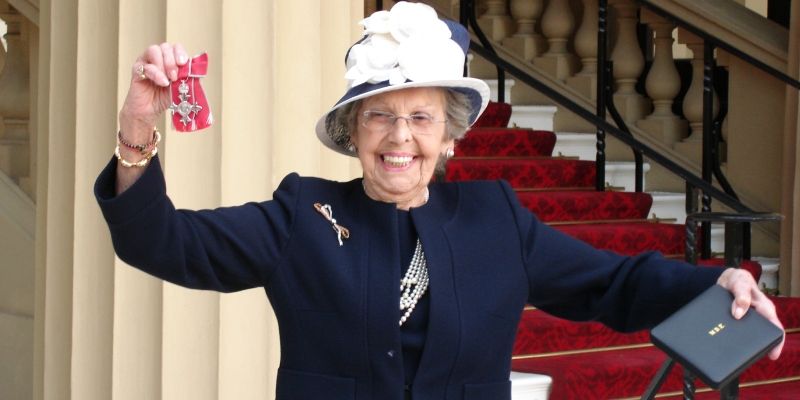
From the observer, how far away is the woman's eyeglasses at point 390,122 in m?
2.28

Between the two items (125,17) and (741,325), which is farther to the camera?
(125,17)

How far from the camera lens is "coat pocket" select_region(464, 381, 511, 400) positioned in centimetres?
226

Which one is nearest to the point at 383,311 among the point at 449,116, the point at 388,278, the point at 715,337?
the point at 388,278

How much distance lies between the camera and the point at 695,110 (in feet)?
22.2

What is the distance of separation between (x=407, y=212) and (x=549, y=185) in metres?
3.94

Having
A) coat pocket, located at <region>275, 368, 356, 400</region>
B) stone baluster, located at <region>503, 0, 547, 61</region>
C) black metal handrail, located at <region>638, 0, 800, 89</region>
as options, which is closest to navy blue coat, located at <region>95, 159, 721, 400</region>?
coat pocket, located at <region>275, 368, 356, 400</region>

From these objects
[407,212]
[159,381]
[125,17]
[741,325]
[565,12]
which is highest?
[565,12]

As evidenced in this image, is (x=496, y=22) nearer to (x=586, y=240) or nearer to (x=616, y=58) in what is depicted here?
(x=616, y=58)

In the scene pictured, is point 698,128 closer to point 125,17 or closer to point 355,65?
point 125,17

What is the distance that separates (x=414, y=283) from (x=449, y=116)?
0.29m

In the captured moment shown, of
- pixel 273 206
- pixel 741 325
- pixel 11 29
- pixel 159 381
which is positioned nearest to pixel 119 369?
pixel 159 381

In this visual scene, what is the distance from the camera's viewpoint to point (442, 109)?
235 cm

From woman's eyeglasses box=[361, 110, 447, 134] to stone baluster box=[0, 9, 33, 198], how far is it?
3.34 metres

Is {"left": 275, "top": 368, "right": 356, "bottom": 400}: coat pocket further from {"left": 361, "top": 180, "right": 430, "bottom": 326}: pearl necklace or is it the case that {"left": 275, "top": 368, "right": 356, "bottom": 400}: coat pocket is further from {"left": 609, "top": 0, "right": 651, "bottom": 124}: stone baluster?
{"left": 609, "top": 0, "right": 651, "bottom": 124}: stone baluster
